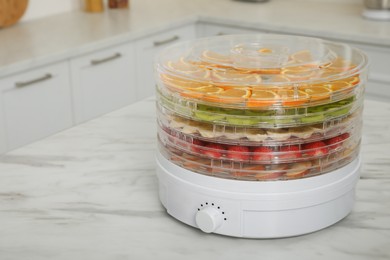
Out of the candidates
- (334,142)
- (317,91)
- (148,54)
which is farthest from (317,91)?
(148,54)

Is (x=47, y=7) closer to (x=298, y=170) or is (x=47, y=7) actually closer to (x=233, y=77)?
(x=233, y=77)

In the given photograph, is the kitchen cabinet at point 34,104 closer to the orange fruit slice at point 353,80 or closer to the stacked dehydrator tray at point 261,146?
the stacked dehydrator tray at point 261,146

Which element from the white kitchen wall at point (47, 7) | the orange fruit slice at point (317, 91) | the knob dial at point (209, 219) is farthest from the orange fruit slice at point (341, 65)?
the white kitchen wall at point (47, 7)

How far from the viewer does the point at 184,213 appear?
4.04 ft

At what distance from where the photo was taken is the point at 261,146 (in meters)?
1.16

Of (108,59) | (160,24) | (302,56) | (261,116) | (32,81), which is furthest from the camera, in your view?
(160,24)

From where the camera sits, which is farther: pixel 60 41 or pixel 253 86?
pixel 60 41

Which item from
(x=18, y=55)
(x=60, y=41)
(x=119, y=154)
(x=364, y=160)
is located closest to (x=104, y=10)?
(x=60, y=41)

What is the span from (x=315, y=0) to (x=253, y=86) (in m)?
2.66

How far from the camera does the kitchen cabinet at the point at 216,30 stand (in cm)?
324

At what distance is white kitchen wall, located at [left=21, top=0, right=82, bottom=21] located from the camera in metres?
3.26

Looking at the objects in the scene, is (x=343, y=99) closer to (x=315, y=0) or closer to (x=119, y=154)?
(x=119, y=154)

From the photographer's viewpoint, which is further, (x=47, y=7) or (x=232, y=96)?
(x=47, y=7)

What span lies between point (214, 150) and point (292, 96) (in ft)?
0.56
